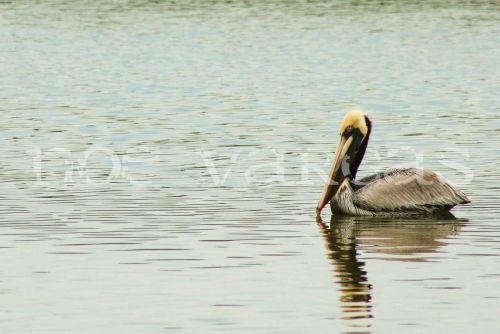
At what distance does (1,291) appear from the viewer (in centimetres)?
1245

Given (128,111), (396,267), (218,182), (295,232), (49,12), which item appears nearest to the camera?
(396,267)

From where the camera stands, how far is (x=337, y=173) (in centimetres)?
1734

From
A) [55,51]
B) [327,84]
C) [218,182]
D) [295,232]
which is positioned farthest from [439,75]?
[295,232]

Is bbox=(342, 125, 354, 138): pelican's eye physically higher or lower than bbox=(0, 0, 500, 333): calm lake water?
higher

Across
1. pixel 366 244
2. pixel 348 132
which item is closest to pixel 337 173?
pixel 348 132

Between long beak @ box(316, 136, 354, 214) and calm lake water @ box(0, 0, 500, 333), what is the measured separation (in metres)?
0.24

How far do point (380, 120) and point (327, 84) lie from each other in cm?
799

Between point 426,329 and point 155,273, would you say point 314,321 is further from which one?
point 155,273

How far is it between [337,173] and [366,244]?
8.69 ft

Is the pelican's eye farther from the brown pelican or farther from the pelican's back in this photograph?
the pelican's back

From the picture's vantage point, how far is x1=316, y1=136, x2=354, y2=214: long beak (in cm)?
1698

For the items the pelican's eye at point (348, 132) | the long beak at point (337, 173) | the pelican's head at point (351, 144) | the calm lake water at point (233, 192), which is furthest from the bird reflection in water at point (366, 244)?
the pelican's eye at point (348, 132)

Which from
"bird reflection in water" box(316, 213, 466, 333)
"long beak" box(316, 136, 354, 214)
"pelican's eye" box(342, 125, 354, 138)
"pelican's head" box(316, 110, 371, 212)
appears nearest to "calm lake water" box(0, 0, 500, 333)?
"bird reflection in water" box(316, 213, 466, 333)

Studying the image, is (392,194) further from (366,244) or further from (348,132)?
(366,244)
